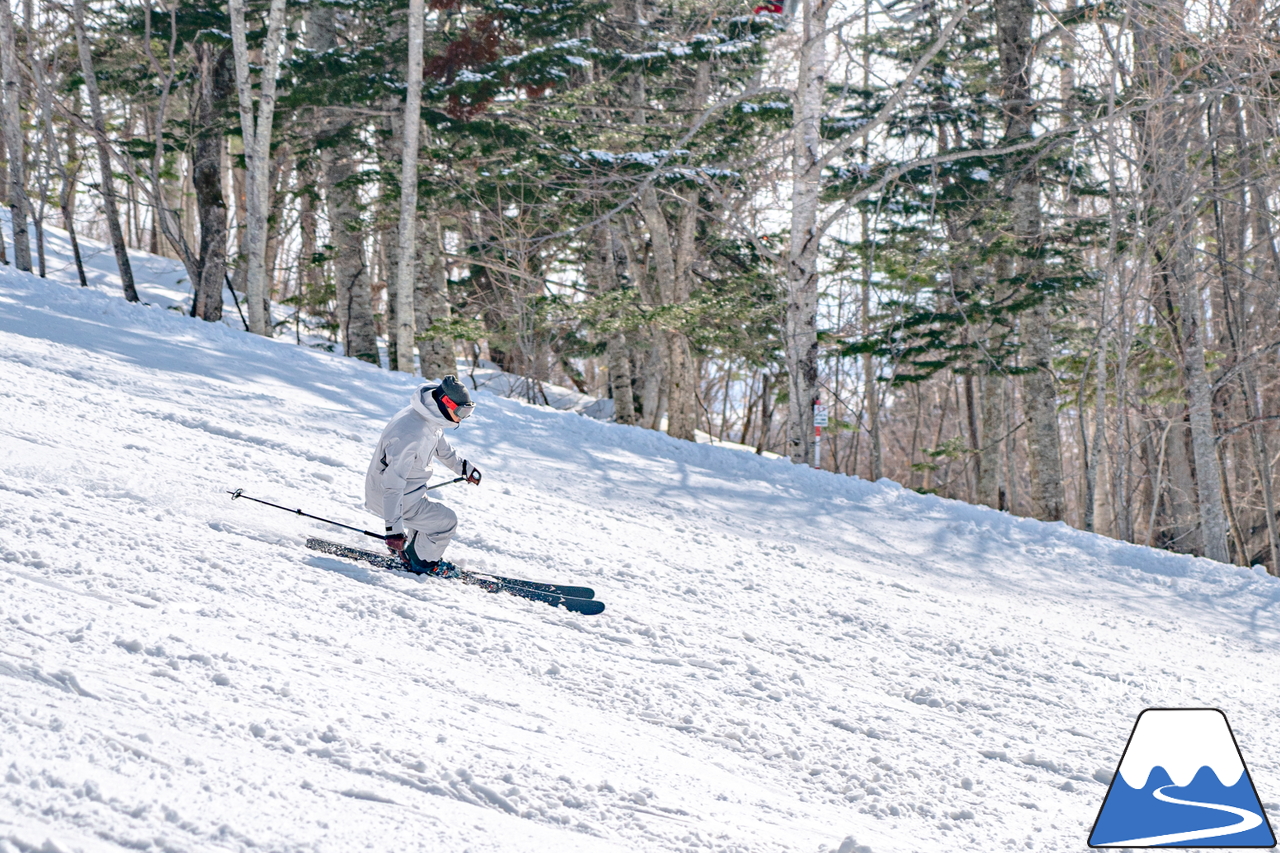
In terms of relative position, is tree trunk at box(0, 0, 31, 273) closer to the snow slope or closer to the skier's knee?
the snow slope

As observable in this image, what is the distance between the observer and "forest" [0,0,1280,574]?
41.0ft

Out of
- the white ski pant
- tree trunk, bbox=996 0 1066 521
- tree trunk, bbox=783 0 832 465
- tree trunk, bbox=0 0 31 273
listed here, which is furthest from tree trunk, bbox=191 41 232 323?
tree trunk, bbox=996 0 1066 521

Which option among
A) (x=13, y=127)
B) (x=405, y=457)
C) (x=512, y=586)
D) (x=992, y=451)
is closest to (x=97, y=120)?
(x=13, y=127)

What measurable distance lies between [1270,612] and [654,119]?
11.4 metres

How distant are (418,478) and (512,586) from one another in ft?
2.92

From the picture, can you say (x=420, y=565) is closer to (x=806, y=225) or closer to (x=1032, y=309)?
(x=806, y=225)

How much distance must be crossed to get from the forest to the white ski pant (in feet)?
22.3

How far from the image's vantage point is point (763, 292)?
15445 millimetres

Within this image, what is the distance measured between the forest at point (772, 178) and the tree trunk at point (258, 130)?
5 cm

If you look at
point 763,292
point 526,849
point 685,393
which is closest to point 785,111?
point 763,292

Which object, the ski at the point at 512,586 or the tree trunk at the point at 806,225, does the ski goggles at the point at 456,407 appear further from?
the tree trunk at the point at 806,225

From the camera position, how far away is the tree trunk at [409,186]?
13250mm

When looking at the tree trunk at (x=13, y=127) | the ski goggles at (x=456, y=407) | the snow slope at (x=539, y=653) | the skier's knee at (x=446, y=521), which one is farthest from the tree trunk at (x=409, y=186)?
the skier's knee at (x=446, y=521)

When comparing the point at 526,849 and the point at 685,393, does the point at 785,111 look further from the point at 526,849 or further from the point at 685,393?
the point at 526,849
